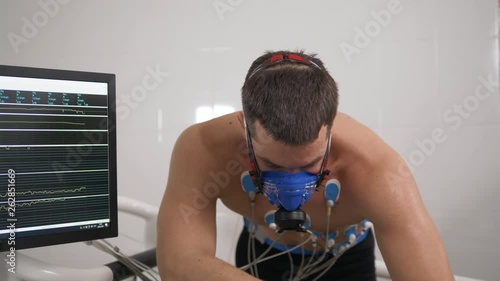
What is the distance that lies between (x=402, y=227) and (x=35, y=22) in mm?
1508

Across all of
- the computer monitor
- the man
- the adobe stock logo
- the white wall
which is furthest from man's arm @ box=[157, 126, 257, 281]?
the adobe stock logo

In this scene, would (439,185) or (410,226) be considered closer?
(410,226)

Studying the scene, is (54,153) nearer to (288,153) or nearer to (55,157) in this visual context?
(55,157)

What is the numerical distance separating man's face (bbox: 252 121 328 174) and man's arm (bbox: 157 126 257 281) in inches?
7.6

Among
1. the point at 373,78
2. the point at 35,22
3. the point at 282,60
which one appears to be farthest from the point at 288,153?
the point at 35,22

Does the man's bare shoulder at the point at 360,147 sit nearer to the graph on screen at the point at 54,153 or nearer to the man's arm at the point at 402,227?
the man's arm at the point at 402,227

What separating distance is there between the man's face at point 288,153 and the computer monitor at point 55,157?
1.15 ft

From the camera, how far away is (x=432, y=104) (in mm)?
1694

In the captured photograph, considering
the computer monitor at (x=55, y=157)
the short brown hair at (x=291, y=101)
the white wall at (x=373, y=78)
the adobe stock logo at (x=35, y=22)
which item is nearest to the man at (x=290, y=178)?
the short brown hair at (x=291, y=101)

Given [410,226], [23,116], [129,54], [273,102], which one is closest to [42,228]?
[23,116]

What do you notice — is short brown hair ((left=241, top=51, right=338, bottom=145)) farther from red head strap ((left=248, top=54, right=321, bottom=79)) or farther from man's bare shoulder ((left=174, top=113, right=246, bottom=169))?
man's bare shoulder ((left=174, top=113, right=246, bottom=169))

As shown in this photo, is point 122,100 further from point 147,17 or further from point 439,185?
point 439,185

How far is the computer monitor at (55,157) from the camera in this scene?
77cm

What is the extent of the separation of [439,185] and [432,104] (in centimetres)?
38
